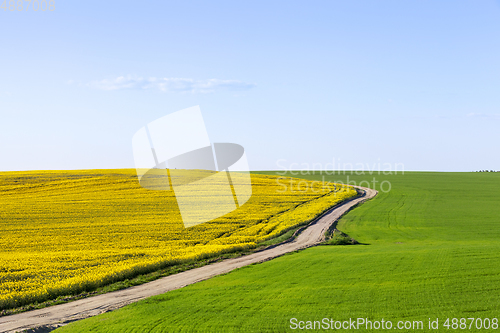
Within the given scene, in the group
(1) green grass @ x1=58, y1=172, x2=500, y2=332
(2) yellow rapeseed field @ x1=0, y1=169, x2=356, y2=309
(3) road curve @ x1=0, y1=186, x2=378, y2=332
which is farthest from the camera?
(2) yellow rapeseed field @ x1=0, y1=169, x2=356, y2=309

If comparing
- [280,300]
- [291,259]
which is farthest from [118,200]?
[280,300]

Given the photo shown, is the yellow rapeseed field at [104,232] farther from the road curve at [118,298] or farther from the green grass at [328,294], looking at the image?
the green grass at [328,294]

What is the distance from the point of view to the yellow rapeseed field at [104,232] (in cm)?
2088

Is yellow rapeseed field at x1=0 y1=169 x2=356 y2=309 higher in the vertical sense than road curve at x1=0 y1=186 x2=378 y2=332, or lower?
higher

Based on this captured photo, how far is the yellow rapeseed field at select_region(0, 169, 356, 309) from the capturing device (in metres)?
20.9

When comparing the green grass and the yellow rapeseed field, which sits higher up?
the yellow rapeseed field

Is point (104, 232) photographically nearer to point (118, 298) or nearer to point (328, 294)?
point (118, 298)

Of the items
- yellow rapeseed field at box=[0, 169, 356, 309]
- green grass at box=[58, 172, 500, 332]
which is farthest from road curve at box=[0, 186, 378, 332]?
yellow rapeseed field at box=[0, 169, 356, 309]

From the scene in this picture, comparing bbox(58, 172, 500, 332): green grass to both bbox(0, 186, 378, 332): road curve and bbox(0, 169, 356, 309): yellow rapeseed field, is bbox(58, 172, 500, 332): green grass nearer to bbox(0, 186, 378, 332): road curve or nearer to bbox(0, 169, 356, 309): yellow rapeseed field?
bbox(0, 186, 378, 332): road curve

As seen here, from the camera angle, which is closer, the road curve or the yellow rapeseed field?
the road curve

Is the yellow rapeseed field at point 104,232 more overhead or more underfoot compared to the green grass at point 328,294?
more overhead

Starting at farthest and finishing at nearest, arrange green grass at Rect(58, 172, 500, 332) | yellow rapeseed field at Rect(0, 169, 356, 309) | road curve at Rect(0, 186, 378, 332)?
yellow rapeseed field at Rect(0, 169, 356, 309) → road curve at Rect(0, 186, 378, 332) → green grass at Rect(58, 172, 500, 332)

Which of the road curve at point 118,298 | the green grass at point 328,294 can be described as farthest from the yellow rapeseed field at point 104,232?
the green grass at point 328,294

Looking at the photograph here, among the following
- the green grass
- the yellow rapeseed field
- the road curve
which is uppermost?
the yellow rapeseed field
